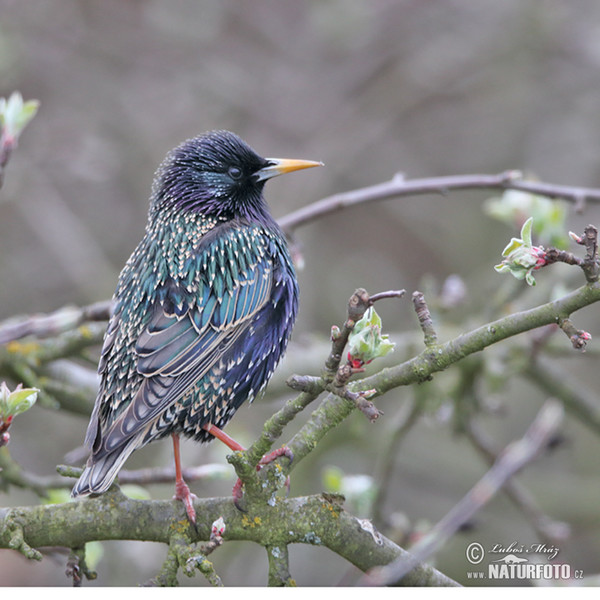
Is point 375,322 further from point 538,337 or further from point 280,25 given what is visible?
point 280,25

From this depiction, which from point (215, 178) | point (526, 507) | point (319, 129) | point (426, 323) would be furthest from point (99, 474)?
point (319, 129)

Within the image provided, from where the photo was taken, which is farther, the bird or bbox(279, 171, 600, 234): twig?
bbox(279, 171, 600, 234): twig

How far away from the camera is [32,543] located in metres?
2.83

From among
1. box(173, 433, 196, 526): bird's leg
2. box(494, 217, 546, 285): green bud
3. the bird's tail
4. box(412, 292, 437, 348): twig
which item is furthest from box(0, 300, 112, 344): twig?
box(494, 217, 546, 285): green bud

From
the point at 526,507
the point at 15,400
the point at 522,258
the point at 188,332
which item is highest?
the point at 188,332

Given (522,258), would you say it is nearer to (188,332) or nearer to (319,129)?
(188,332)

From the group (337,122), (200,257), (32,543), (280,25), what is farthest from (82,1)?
(32,543)

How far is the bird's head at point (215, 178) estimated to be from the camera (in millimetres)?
3697

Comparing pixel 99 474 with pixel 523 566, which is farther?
pixel 523 566

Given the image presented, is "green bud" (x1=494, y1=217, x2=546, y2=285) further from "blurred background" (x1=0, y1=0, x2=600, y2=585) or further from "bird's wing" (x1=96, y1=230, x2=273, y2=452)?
"blurred background" (x1=0, y1=0, x2=600, y2=585)

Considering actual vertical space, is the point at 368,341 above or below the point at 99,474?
above

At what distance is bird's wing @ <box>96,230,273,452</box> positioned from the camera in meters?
3.14

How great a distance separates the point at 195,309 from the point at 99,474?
0.77 metres

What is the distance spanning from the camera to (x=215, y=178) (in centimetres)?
375
